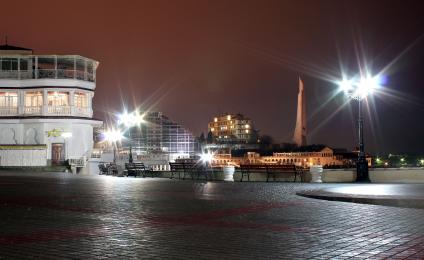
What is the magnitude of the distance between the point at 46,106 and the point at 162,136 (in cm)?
9876

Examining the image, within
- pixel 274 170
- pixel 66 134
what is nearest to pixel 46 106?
pixel 66 134

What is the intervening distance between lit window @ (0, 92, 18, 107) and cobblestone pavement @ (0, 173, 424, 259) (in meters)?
46.1

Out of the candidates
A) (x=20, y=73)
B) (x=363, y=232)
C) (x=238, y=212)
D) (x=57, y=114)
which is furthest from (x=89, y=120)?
(x=363, y=232)

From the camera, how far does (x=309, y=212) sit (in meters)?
15.8

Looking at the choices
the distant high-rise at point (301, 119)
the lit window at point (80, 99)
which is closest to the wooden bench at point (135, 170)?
the lit window at point (80, 99)

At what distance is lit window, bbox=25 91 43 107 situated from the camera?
2478 inches

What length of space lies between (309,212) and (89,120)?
5073 centimetres

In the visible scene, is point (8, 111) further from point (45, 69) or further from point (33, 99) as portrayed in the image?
point (45, 69)

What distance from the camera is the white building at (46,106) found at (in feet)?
203

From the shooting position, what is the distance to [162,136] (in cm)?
16012

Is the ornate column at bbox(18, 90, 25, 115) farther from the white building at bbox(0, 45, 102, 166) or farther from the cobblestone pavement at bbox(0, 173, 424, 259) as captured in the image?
the cobblestone pavement at bbox(0, 173, 424, 259)

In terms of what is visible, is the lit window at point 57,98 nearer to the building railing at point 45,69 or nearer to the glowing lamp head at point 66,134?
the building railing at point 45,69

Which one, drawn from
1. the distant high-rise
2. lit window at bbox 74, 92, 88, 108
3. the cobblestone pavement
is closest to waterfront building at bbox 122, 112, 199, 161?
the distant high-rise

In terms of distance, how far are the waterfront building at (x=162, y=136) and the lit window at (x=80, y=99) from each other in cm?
4365
